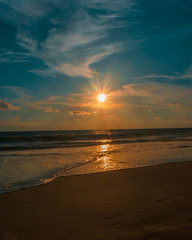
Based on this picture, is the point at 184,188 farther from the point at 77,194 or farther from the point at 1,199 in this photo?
the point at 1,199

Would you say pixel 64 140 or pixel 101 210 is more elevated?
pixel 64 140

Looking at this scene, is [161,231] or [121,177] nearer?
[161,231]

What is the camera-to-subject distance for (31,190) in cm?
635

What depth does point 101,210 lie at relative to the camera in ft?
14.4

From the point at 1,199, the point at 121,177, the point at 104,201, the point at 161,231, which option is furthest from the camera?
the point at 121,177

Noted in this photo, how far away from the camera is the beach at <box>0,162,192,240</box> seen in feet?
11.2

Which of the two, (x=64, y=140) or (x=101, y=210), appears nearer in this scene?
(x=101, y=210)

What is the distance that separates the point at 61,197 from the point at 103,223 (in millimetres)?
2123

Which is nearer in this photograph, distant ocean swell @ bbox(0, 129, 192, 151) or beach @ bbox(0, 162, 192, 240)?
beach @ bbox(0, 162, 192, 240)

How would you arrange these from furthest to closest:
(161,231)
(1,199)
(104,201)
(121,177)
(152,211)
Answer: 1. (121,177)
2. (1,199)
3. (104,201)
4. (152,211)
5. (161,231)

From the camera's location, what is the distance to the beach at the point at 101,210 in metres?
3.40

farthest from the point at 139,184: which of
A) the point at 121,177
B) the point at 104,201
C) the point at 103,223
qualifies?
the point at 103,223

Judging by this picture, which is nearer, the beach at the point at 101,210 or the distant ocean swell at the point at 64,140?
the beach at the point at 101,210

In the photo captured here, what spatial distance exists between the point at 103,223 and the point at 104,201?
1.27 metres
